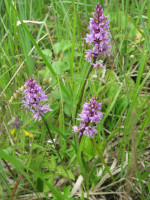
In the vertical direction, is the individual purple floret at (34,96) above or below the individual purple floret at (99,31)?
below

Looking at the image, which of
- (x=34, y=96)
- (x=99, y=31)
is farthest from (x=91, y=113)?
(x=99, y=31)

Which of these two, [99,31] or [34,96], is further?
[99,31]

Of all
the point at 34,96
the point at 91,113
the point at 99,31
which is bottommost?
the point at 91,113

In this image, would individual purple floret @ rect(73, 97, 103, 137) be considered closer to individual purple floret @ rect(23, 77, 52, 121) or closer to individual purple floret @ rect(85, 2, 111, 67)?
individual purple floret @ rect(23, 77, 52, 121)

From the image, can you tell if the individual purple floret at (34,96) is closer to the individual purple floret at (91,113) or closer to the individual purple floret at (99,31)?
the individual purple floret at (91,113)

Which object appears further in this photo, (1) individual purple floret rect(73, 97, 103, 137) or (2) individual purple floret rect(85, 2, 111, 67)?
(2) individual purple floret rect(85, 2, 111, 67)

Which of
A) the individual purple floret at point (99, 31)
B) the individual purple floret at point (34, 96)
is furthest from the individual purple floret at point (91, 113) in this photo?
the individual purple floret at point (99, 31)

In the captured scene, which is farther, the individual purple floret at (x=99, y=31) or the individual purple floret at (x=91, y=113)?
the individual purple floret at (x=99, y=31)

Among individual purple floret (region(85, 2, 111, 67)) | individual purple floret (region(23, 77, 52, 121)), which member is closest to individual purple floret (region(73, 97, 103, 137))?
individual purple floret (region(23, 77, 52, 121))

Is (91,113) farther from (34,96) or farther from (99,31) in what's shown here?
(99,31)

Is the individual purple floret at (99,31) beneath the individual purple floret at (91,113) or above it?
above

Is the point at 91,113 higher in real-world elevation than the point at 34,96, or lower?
lower
